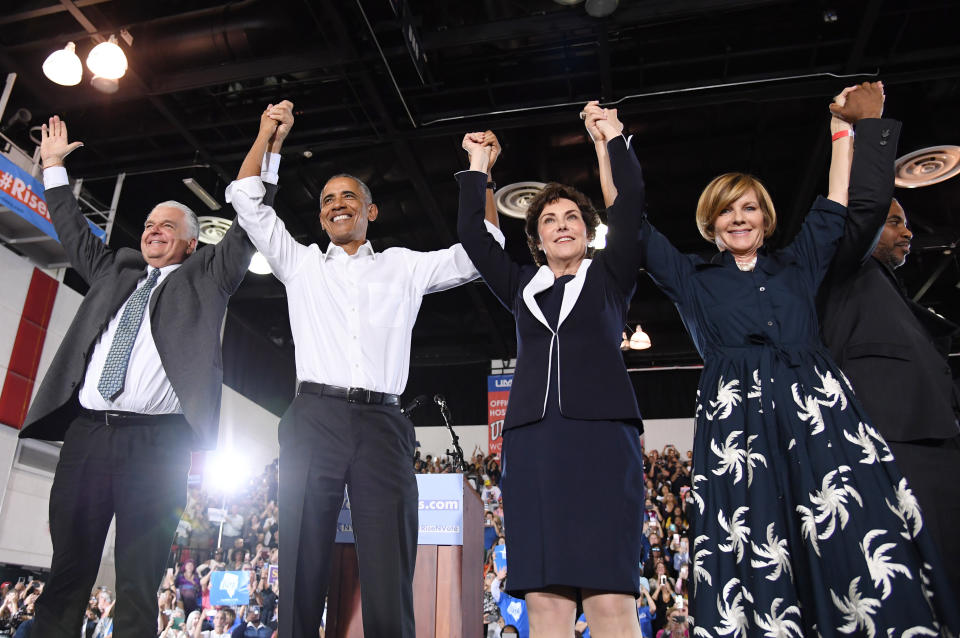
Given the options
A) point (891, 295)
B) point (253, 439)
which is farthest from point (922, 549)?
point (253, 439)

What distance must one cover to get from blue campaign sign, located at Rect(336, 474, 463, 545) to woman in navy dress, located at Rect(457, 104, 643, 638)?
1.16 meters

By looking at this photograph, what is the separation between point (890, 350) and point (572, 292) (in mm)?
771

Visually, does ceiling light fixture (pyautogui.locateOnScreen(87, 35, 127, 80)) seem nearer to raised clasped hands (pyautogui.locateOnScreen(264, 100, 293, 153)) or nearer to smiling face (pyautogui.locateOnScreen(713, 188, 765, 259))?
raised clasped hands (pyautogui.locateOnScreen(264, 100, 293, 153))

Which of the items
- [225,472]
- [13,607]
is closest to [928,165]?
[13,607]

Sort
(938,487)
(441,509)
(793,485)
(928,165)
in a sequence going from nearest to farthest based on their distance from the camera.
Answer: (793,485), (938,487), (441,509), (928,165)

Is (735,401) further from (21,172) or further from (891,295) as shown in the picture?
(21,172)

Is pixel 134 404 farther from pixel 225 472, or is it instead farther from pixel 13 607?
pixel 225 472

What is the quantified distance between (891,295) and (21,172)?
6840mm

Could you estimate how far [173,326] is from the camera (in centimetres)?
208

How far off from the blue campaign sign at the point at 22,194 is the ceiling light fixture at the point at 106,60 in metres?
1.37

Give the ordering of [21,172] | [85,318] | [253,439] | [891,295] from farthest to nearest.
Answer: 1. [253,439]
2. [21,172]
3. [85,318]
4. [891,295]

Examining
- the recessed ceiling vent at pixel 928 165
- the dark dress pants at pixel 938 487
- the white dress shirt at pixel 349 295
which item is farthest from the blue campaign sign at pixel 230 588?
the recessed ceiling vent at pixel 928 165

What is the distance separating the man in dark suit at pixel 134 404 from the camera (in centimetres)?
183

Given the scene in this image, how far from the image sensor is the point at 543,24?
526 centimetres
